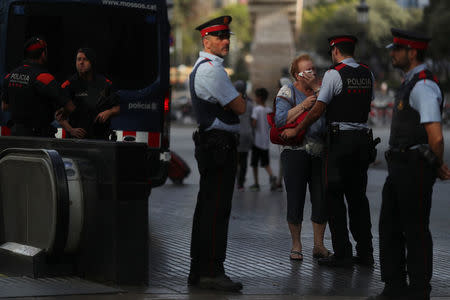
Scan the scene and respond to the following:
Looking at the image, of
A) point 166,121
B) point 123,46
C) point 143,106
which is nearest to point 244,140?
point 166,121

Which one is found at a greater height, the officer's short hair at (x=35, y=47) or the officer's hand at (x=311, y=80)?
the officer's short hair at (x=35, y=47)

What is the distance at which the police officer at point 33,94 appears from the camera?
8.66m

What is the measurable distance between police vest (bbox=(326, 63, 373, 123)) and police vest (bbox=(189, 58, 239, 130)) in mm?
1149

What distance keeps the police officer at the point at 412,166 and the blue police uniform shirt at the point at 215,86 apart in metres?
1.16

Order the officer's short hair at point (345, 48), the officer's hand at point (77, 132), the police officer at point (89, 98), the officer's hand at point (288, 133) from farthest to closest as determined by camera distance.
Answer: the police officer at point (89, 98)
the officer's hand at point (77, 132)
the officer's hand at point (288, 133)
the officer's short hair at point (345, 48)

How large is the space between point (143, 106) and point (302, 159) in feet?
11.5

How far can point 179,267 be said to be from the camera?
812 centimetres

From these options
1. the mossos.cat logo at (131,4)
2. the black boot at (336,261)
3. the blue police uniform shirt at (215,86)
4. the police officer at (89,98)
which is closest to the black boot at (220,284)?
the blue police uniform shirt at (215,86)

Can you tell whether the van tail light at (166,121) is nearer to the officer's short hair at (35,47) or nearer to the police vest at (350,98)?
the officer's short hair at (35,47)

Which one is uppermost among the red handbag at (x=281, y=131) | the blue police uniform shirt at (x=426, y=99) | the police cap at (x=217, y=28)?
the police cap at (x=217, y=28)

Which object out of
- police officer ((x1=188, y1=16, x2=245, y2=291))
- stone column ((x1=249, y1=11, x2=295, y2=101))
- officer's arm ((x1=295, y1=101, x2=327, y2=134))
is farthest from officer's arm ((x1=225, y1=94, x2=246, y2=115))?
stone column ((x1=249, y1=11, x2=295, y2=101))

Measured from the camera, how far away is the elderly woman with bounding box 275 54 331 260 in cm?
841

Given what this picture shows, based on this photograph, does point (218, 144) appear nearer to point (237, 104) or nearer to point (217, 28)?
point (237, 104)

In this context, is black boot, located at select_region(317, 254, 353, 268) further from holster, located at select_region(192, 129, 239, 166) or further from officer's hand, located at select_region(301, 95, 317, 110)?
holster, located at select_region(192, 129, 239, 166)
